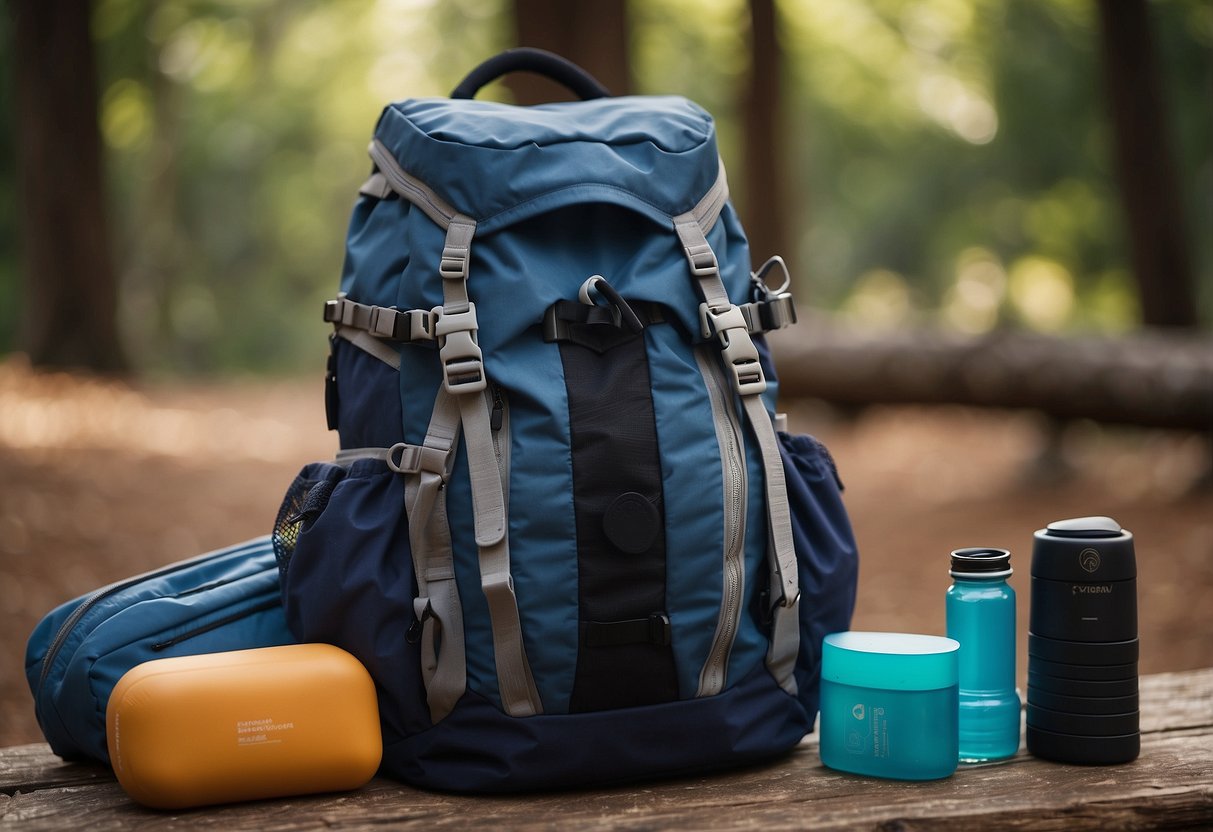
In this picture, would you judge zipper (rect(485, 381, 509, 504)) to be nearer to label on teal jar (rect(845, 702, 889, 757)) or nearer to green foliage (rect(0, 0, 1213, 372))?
label on teal jar (rect(845, 702, 889, 757))

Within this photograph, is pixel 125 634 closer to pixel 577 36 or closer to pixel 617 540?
pixel 617 540

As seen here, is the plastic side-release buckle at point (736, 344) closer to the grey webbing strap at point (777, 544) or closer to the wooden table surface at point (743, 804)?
the grey webbing strap at point (777, 544)

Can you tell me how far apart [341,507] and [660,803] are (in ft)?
2.29

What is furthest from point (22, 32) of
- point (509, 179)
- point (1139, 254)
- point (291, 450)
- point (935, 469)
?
point (509, 179)

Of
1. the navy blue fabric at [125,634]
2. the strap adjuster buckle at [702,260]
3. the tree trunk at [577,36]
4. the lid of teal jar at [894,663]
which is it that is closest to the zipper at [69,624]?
the navy blue fabric at [125,634]

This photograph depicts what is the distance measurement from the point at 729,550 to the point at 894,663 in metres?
0.32

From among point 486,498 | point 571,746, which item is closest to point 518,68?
point 486,498

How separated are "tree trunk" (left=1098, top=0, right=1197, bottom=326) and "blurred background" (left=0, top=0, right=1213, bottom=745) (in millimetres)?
19

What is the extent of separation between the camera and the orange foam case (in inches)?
67.7

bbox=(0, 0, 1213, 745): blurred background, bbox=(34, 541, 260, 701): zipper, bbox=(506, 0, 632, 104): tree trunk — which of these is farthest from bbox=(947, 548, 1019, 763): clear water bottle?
bbox=(506, 0, 632, 104): tree trunk

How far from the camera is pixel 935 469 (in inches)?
297

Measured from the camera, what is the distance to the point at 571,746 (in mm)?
1864

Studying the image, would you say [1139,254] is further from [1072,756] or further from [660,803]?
[660,803]

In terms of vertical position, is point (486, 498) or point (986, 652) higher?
point (486, 498)
